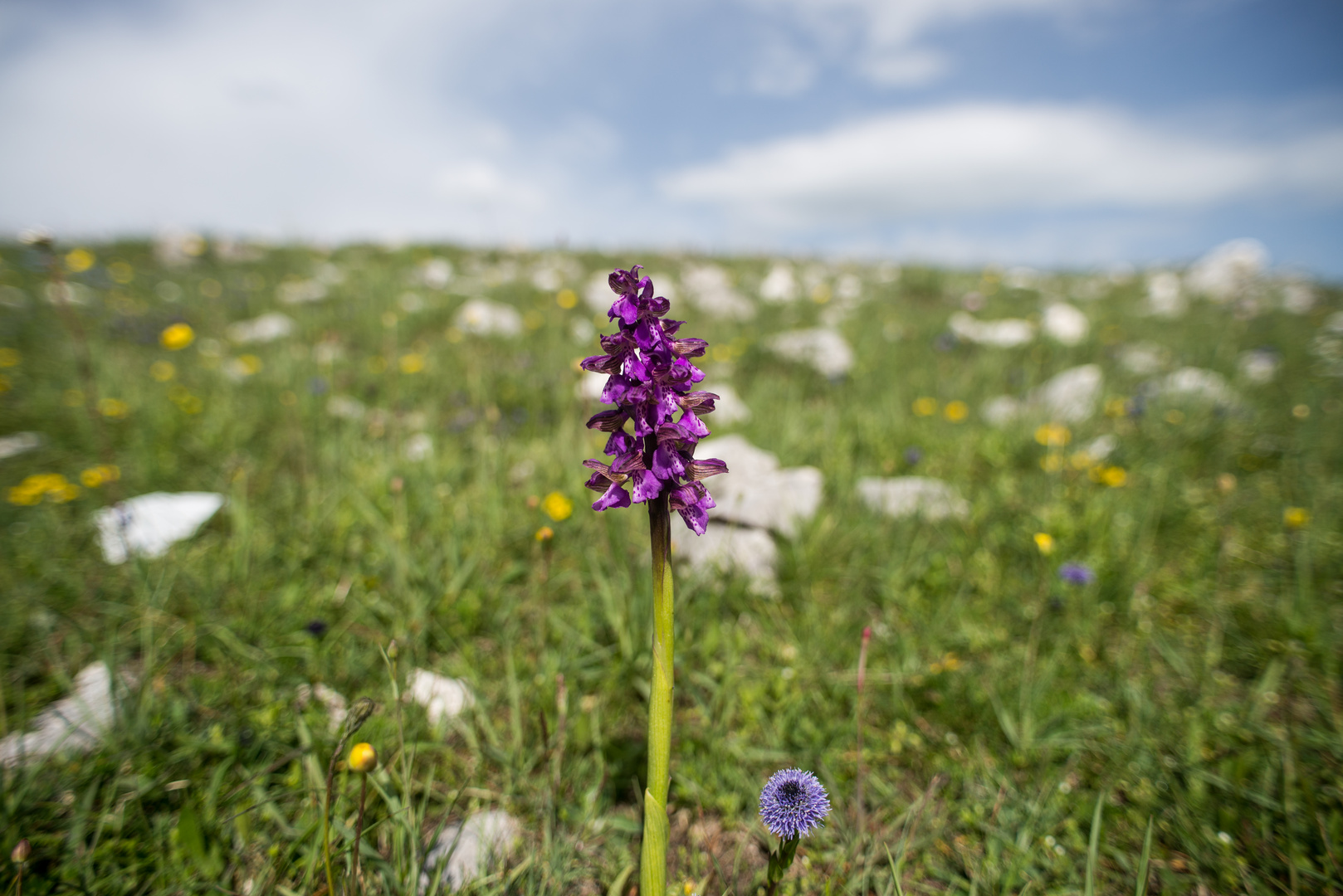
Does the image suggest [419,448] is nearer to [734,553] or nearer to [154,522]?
[154,522]

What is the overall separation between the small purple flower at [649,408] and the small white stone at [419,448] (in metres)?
2.80

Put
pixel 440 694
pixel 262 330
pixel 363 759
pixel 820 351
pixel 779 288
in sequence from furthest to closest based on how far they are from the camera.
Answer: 1. pixel 779 288
2. pixel 262 330
3. pixel 820 351
4. pixel 440 694
5. pixel 363 759

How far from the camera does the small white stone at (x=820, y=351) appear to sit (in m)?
5.67

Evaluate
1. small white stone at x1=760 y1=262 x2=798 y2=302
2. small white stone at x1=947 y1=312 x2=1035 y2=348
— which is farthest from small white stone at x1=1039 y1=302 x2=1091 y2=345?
small white stone at x1=760 y1=262 x2=798 y2=302

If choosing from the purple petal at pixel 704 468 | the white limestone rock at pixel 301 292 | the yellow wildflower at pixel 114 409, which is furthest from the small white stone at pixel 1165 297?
the white limestone rock at pixel 301 292

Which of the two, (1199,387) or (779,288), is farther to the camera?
(779,288)

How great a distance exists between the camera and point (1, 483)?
365 centimetres

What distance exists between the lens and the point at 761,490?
10.8 ft

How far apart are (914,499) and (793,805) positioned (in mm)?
2375

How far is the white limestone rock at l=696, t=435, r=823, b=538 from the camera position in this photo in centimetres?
310

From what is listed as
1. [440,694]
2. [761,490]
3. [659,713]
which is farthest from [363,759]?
[761,490]

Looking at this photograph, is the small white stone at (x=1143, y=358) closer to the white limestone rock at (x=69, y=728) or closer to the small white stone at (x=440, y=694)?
the small white stone at (x=440, y=694)

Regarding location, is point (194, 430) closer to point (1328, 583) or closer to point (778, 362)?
point (778, 362)

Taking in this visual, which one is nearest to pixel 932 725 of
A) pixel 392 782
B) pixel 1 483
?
pixel 392 782
